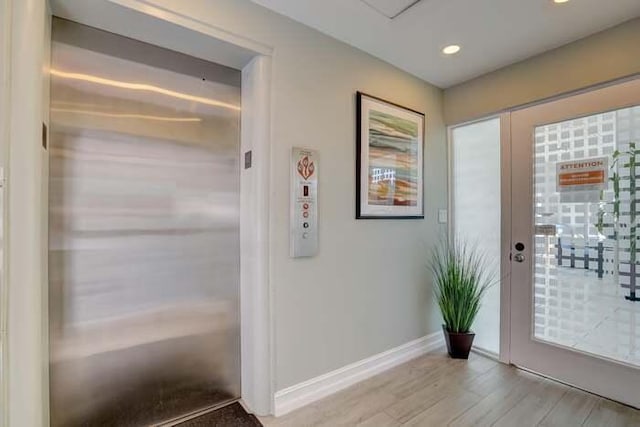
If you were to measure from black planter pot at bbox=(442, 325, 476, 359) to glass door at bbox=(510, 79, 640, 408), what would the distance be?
1.09 ft

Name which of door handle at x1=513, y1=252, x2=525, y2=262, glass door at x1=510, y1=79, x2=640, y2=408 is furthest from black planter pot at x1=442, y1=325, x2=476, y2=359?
door handle at x1=513, y1=252, x2=525, y2=262

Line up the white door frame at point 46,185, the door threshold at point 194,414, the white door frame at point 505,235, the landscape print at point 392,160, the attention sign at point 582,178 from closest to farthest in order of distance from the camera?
the white door frame at point 46,185 < the door threshold at point 194,414 < the attention sign at point 582,178 < the landscape print at point 392,160 < the white door frame at point 505,235

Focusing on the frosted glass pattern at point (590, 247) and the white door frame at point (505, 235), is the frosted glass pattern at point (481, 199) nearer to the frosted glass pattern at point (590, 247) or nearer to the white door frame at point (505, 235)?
the white door frame at point (505, 235)

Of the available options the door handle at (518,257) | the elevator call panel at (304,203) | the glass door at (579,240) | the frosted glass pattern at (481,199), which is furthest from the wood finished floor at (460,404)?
the elevator call panel at (304,203)

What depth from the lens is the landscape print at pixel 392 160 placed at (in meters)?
2.36

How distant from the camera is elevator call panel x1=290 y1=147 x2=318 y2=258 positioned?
1921mm

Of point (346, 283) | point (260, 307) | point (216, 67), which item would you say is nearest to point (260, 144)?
point (216, 67)

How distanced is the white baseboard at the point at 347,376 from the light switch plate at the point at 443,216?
3.56 feet

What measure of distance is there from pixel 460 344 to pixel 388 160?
1722 mm

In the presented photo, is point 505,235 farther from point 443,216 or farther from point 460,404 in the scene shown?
point 460,404

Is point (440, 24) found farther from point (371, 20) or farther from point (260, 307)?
point (260, 307)

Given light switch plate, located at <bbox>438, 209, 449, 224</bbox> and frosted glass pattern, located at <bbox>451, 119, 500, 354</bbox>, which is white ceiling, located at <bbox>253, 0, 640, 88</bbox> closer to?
frosted glass pattern, located at <bbox>451, 119, 500, 354</bbox>

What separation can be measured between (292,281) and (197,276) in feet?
1.97

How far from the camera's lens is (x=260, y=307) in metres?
1.81
